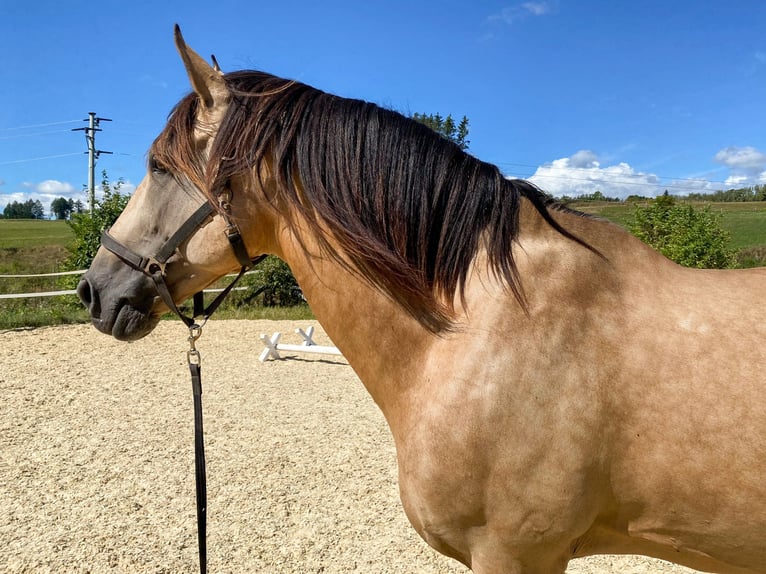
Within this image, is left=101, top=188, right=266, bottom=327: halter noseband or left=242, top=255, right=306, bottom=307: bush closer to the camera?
left=101, top=188, right=266, bottom=327: halter noseband

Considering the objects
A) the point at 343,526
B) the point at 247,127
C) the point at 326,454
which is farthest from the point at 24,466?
the point at 247,127

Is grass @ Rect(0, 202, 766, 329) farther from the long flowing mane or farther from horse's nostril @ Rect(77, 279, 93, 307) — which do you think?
horse's nostril @ Rect(77, 279, 93, 307)

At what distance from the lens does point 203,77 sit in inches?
69.4

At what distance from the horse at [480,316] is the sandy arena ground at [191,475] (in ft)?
7.40

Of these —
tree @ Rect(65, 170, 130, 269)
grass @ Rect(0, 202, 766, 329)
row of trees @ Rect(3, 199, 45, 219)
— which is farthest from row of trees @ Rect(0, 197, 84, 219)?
tree @ Rect(65, 170, 130, 269)

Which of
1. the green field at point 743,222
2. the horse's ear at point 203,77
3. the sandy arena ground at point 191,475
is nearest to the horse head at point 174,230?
the horse's ear at point 203,77

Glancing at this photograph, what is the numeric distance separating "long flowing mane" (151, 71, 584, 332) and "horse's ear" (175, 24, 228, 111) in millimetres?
56

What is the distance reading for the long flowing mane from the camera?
1712mm

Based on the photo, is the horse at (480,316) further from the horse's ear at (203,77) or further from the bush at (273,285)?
the bush at (273,285)

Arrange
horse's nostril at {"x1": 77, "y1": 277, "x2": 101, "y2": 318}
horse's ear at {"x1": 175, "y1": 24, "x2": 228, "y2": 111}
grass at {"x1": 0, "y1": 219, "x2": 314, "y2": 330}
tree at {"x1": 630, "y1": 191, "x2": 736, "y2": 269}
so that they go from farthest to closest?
grass at {"x1": 0, "y1": 219, "x2": 314, "y2": 330}
tree at {"x1": 630, "y1": 191, "x2": 736, "y2": 269}
horse's nostril at {"x1": 77, "y1": 277, "x2": 101, "y2": 318}
horse's ear at {"x1": 175, "y1": 24, "x2": 228, "y2": 111}

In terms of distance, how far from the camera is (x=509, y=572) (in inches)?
64.4

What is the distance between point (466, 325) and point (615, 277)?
537mm

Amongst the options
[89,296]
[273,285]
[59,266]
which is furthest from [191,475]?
[59,266]

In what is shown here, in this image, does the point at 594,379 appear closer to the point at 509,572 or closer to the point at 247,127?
the point at 509,572
